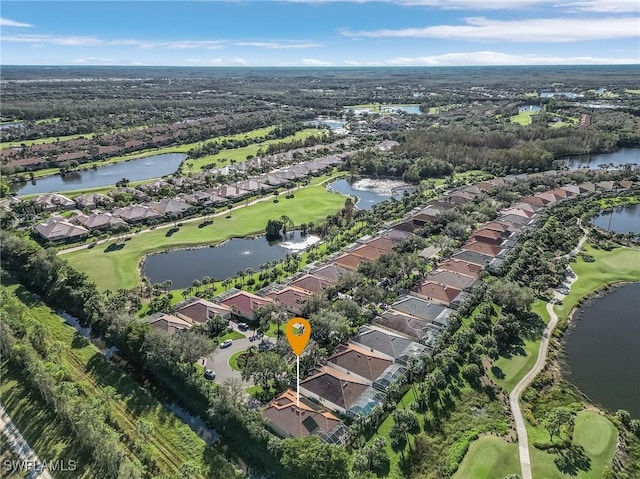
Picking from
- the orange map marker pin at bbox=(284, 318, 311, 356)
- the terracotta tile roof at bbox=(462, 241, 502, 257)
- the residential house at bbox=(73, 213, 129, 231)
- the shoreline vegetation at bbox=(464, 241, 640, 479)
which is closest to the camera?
the shoreline vegetation at bbox=(464, 241, 640, 479)

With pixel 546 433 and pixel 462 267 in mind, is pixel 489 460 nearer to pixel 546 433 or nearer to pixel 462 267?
pixel 546 433

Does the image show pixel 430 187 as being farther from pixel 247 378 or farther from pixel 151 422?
pixel 151 422

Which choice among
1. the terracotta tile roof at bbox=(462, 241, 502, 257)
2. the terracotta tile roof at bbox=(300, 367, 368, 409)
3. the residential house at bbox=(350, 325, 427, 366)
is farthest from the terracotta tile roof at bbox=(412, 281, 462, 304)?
the terracotta tile roof at bbox=(300, 367, 368, 409)

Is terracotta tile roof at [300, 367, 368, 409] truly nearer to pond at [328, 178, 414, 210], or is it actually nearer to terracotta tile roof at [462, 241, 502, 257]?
terracotta tile roof at [462, 241, 502, 257]

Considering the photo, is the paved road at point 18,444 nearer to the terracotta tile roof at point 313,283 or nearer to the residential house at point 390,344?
the residential house at point 390,344

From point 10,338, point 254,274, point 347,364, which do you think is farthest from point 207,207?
point 347,364

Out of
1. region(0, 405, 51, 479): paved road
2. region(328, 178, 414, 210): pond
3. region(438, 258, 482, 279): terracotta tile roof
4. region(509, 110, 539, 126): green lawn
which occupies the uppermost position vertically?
region(509, 110, 539, 126): green lawn

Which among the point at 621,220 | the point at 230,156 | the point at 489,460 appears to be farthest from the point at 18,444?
the point at 230,156
